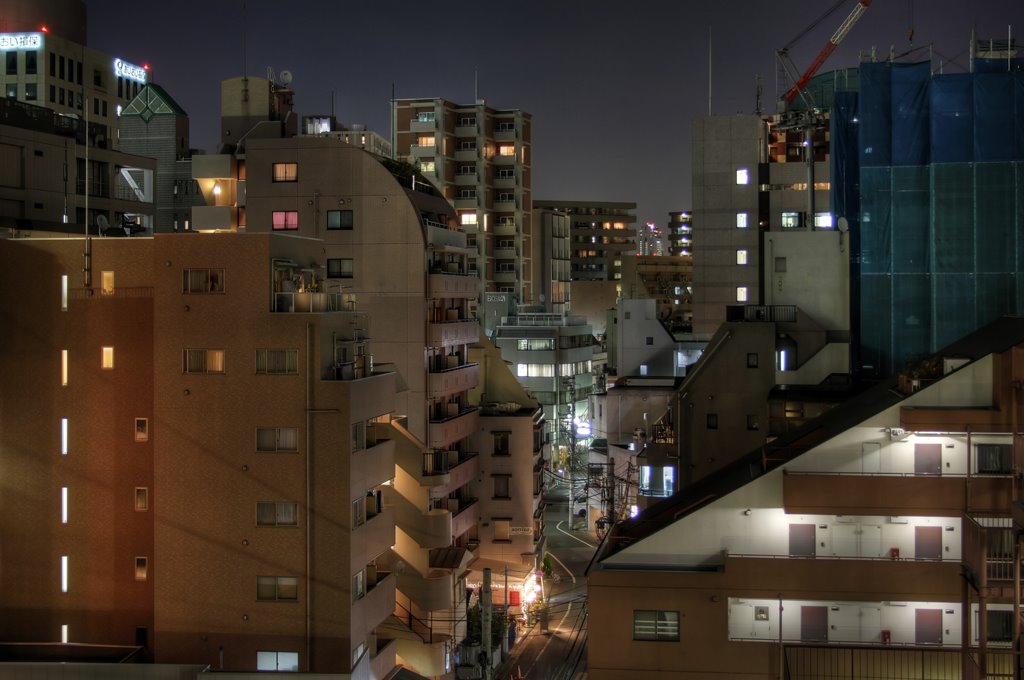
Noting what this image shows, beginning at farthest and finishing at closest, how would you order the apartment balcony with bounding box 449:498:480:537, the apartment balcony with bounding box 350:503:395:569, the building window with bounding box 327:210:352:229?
the apartment balcony with bounding box 449:498:480:537 → the building window with bounding box 327:210:352:229 → the apartment balcony with bounding box 350:503:395:569

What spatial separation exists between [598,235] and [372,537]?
10971 cm

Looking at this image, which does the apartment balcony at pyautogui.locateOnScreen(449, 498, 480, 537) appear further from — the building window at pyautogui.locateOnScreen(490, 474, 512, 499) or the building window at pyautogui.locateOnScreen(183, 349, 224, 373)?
the building window at pyautogui.locateOnScreen(183, 349, 224, 373)

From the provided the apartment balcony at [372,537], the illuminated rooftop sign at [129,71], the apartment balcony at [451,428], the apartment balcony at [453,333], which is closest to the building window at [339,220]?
the apartment balcony at [453,333]

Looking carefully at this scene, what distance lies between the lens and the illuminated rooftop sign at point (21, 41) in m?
67.1

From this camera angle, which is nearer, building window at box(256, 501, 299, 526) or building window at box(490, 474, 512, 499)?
building window at box(256, 501, 299, 526)

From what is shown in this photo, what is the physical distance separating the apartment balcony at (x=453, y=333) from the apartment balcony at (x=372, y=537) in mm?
9953

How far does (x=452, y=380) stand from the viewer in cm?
3175

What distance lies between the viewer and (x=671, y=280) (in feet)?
338

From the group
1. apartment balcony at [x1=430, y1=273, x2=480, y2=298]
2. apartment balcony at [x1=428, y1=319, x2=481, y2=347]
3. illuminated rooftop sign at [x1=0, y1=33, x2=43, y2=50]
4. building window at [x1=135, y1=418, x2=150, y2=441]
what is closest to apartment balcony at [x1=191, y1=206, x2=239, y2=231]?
apartment balcony at [x1=430, y1=273, x2=480, y2=298]

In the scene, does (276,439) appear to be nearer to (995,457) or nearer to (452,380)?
(452,380)

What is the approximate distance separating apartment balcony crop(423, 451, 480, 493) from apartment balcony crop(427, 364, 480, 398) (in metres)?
2.03

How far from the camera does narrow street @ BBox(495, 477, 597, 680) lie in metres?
27.0

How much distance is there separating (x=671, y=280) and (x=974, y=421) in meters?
84.0

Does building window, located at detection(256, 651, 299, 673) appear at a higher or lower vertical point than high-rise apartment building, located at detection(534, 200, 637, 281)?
lower
